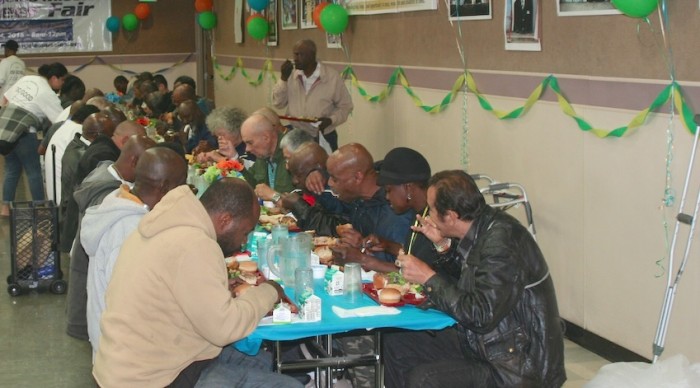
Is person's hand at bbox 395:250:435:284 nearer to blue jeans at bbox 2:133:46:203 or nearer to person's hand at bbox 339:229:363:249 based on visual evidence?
person's hand at bbox 339:229:363:249

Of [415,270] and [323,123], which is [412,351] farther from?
[323,123]

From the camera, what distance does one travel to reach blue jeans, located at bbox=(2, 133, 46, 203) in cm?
1001

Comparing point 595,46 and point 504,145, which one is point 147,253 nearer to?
point 595,46

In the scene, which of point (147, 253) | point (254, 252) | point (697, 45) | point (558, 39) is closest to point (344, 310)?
point (147, 253)

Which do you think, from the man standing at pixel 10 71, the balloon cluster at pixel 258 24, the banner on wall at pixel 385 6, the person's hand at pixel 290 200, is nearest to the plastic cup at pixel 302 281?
the person's hand at pixel 290 200

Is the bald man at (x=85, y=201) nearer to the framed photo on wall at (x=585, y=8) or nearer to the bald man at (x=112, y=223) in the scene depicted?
the bald man at (x=112, y=223)

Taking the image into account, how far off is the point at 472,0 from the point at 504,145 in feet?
3.82

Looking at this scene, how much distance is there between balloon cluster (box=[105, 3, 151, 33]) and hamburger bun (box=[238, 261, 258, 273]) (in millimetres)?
14027

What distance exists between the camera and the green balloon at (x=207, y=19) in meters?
16.9

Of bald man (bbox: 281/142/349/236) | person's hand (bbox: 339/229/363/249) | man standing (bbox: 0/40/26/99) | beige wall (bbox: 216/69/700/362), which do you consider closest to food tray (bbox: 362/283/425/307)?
person's hand (bbox: 339/229/363/249)

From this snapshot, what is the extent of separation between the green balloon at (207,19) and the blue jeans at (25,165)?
282 inches

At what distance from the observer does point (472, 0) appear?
7.19 m

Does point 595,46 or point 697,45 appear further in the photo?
point 595,46

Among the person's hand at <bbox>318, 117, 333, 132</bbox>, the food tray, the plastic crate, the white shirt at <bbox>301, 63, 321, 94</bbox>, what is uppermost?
the white shirt at <bbox>301, 63, 321, 94</bbox>
